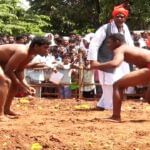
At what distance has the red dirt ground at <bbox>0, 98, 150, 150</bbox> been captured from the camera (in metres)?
6.86

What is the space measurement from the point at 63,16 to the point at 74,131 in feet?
81.7

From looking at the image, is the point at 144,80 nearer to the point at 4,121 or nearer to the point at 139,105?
the point at 4,121

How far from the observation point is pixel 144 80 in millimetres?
9008

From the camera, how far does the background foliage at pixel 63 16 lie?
24.8 meters

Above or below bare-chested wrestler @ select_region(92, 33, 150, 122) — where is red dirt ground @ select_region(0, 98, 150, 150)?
below

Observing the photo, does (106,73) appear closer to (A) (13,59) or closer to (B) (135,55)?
(B) (135,55)

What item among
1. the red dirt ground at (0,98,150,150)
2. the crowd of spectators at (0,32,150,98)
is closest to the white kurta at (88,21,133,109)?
the red dirt ground at (0,98,150,150)

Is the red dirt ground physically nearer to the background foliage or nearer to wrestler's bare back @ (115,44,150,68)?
wrestler's bare back @ (115,44,150,68)

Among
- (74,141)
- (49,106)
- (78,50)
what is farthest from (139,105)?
(74,141)

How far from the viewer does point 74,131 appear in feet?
25.5

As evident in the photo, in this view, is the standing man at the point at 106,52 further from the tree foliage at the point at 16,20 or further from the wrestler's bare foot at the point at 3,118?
the tree foliage at the point at 16,20

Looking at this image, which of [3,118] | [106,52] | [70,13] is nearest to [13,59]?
[3,118]

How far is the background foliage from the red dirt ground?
12.9 m

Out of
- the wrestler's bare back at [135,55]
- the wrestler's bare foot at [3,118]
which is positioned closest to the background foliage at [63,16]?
the wrestler's bare foot at [3,118]
